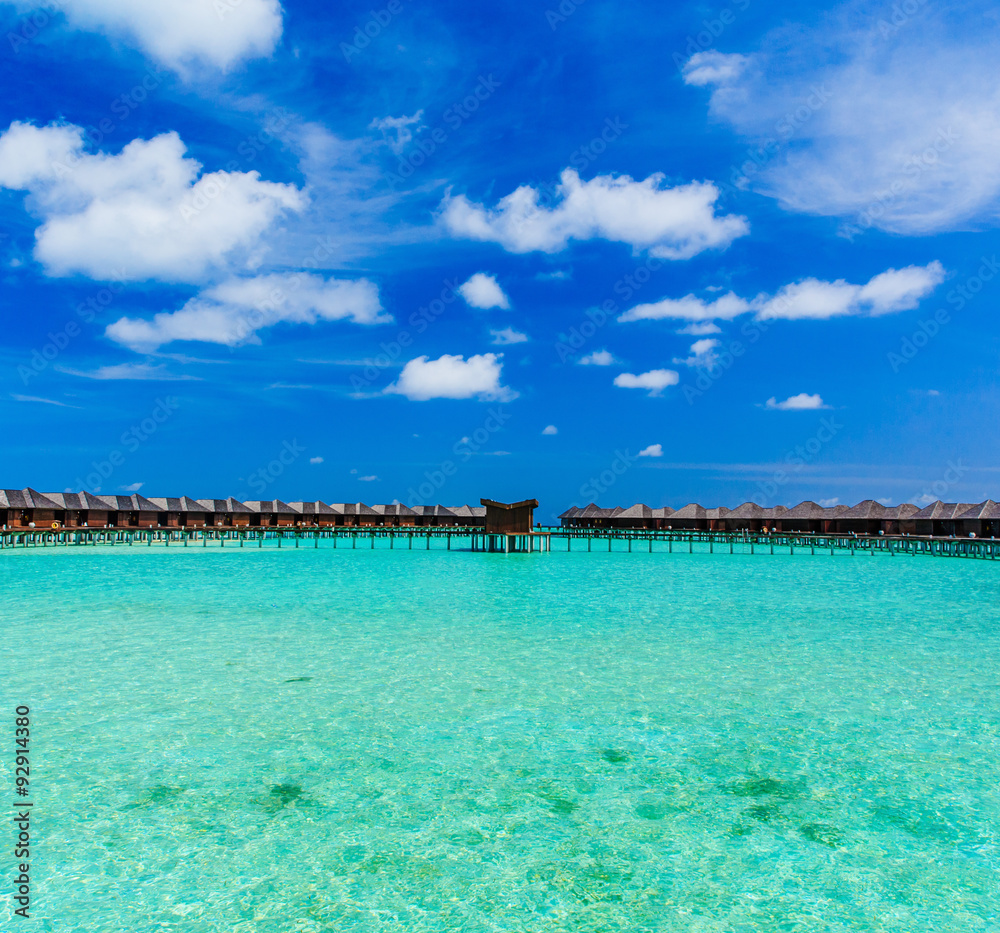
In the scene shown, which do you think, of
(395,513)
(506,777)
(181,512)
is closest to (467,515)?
(395,513)

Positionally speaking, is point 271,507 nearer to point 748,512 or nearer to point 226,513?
point 226,513

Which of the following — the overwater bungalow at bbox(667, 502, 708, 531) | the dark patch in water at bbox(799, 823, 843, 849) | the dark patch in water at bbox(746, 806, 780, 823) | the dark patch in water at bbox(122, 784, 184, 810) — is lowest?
the dark patch in water at bbox(799, 823, 843, 849)

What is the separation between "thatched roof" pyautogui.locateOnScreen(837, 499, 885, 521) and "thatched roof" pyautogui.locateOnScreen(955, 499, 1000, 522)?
811 centimetres

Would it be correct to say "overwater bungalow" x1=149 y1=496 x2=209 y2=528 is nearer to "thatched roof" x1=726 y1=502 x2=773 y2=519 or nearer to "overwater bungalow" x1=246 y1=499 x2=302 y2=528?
"overwater bungalow" x1=246 y1=499 x2=302 y2=528

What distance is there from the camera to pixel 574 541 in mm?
63094

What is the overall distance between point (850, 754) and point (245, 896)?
545 cm

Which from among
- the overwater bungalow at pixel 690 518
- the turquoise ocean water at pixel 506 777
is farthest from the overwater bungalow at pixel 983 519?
the turquoise ocean water at pixel 506 777

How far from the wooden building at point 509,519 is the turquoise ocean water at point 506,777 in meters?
27.9

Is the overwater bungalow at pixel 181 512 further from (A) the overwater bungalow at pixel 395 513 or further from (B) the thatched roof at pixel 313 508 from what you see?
(A) the overwater bungalow at pixel 395 513

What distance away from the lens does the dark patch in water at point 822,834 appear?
16.1 feet

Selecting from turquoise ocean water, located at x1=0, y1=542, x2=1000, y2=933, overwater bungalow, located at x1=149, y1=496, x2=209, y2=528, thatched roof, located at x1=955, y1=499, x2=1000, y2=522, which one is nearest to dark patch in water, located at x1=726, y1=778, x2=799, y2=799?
→ turquoise ocean water, located at x1=0, y1=542, x2=1000, y2=933

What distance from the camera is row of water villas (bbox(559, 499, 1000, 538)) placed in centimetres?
4791

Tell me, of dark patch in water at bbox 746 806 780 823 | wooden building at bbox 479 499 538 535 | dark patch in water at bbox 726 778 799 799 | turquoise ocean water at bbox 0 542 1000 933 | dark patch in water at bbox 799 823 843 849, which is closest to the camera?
turquoise ocean water at bbox 0 542 1000 933

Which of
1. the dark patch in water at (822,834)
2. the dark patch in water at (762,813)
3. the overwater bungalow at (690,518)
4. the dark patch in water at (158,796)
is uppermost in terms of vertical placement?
the overwater bungalow at (690,518)
